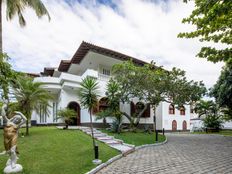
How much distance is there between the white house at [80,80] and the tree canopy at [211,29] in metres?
14.6

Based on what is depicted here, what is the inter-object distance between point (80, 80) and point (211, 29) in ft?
55.5

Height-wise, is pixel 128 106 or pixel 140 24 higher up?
pixel 140 24

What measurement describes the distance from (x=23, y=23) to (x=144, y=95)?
Answer: 1278 cm

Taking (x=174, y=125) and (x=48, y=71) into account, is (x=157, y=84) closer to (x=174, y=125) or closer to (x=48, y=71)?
(x=174, y=125)

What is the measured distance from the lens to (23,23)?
17422 millimetres

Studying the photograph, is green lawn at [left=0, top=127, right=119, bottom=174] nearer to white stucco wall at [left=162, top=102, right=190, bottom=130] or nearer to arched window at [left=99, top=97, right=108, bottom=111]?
arched window at [left=99, top=97, right=108, bottom=111]

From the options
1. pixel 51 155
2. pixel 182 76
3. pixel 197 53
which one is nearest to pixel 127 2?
pixel 197 53

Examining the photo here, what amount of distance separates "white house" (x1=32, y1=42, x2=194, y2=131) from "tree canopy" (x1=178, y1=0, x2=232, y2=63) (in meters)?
14.6

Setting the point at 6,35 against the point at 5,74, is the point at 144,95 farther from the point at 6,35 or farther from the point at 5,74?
the point at 5,74

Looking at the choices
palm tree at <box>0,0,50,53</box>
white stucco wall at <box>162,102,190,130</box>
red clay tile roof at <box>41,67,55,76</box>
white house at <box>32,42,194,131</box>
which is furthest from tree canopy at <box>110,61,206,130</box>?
red clay tile roof at <box>41,67,55,76</box>

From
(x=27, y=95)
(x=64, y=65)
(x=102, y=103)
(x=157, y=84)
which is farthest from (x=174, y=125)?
(x=27, y=95)

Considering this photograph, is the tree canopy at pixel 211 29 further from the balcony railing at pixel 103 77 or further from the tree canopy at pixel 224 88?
the balcony railing at pixel 103 77

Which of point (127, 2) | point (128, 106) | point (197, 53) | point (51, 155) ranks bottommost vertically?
point (51, 155)

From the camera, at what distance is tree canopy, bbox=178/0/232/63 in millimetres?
7076
